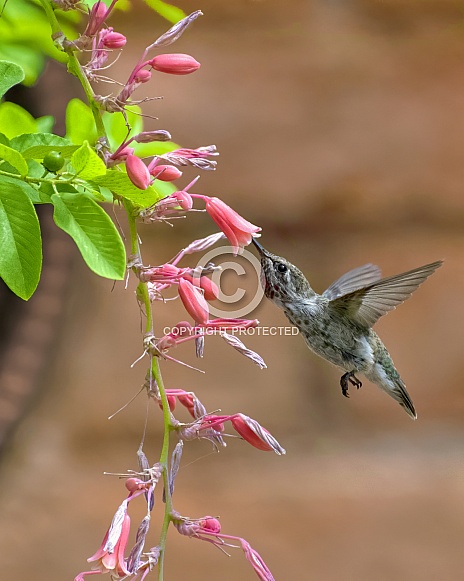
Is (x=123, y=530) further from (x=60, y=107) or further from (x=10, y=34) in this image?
(x=60, y=107)

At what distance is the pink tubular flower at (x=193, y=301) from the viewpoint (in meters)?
0.42

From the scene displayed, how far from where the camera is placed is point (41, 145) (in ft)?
1.34

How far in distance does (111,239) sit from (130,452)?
100 cm

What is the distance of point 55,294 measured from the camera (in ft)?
3.93

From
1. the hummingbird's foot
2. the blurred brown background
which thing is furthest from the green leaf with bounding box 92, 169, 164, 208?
the blurred brown background

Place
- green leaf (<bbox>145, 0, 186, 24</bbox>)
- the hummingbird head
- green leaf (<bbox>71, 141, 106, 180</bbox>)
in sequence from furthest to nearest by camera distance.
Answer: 1. the hummingbird head
2. green leaf (<bbox>145, 0, 186, 24</bbox>)
3. green leaf (<bbox>71, 141, 106, 180</bbox>)

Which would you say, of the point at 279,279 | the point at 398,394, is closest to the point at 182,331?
→ the point at 279,279

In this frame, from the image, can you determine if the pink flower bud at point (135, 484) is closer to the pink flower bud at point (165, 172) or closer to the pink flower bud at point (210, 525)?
the pink flower bud at point (210, 525)

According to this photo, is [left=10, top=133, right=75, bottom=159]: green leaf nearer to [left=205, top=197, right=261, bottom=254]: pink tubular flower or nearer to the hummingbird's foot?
[left=205, top=197, right=261, bottom=254]: pink tubular flower

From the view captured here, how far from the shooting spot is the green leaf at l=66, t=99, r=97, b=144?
0.63m

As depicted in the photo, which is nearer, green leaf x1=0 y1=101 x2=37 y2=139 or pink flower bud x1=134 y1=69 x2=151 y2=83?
pink flower bud x1=134 y1=69 x2=151 y2=83

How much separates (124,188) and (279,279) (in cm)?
32

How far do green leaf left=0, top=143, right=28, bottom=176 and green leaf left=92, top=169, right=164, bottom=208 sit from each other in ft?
0.13

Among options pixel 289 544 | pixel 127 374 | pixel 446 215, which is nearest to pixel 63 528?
pixel 127 374
